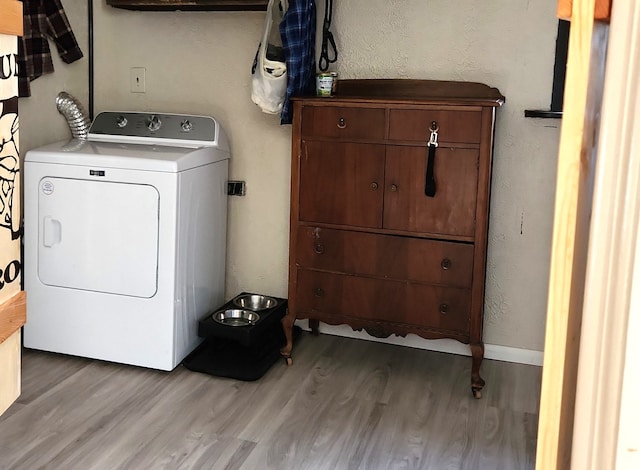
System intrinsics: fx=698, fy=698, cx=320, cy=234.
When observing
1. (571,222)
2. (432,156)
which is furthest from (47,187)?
(571,222)

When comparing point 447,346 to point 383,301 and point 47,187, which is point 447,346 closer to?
point 383,301

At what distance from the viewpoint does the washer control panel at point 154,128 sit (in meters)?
3.22

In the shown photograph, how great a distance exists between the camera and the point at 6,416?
8.07 ft

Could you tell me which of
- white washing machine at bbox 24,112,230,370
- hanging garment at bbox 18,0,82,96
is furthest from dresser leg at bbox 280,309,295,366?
hanging garment at bbox 18,0,82,96

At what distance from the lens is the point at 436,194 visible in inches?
107

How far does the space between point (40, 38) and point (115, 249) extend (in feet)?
3.45

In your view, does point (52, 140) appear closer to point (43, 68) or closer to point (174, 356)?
point (43, 68)

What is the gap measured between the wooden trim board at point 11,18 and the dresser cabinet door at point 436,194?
1.99 meters

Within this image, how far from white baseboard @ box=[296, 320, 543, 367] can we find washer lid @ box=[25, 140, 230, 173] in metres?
1.03

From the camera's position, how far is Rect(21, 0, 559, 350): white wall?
2.96 metres

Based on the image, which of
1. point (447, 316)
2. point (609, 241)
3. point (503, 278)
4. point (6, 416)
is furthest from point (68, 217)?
point (609, 241)

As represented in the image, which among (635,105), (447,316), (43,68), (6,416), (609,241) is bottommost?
(6,416)

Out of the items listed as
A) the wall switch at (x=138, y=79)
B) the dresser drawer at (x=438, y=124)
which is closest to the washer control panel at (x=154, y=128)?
the wall switch at (x=138, y=79)

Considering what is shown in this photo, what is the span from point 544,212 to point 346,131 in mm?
944
